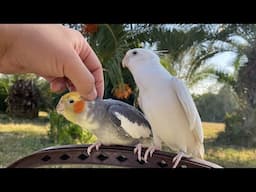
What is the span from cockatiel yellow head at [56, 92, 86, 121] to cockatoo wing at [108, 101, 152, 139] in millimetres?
69

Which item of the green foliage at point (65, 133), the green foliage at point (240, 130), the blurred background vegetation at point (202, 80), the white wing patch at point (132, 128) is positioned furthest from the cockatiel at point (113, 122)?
the green foliage at point (240, 130)

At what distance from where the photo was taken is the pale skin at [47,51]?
17.3 inches

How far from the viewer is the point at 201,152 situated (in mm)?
642

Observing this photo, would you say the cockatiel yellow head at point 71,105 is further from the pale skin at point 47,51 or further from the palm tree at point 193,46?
the palm tree at point 193,46

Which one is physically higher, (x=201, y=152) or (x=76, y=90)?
(x=76, y=90)

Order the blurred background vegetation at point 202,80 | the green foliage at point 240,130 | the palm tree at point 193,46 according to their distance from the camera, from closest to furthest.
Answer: the blurred background vegetation at point 202,80
the palm tree at point 193,46
the green foliage at point 240,130

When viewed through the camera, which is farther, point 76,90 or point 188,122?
point 188,122

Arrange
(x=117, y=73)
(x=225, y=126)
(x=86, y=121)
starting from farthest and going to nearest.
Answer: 1. (x=225, y=126)
2. (x=117, y=73)
3. (x=86, y=121)

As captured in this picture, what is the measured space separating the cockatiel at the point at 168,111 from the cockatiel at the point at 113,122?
19 mm
